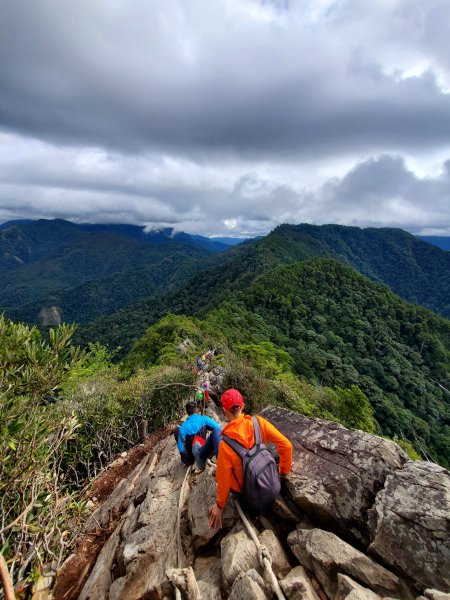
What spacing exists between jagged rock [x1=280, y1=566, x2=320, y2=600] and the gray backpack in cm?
95

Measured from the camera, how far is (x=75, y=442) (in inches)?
458

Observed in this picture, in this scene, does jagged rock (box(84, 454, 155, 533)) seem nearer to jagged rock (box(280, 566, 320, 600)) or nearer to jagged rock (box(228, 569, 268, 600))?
jagged rock (box(228, 569, 268, 600))

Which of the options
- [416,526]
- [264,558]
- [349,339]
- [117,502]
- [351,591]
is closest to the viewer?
[351,591]

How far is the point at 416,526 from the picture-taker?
3.86 metres

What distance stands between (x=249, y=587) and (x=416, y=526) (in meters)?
2.23

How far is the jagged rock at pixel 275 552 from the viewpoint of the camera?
4.30m

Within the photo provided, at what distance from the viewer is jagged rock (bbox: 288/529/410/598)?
3.65m

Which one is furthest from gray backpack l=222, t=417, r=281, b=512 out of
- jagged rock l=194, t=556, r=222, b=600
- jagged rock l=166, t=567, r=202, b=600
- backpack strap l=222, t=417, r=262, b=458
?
jagged rock l=166, t=567, r=202, b=600

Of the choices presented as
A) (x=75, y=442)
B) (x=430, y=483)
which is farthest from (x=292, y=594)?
(x=75, y=442)

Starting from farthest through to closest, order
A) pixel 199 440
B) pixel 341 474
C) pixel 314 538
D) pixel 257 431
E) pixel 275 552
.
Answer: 1. pixel 199 440
2. pixel 341 474
3. pixel 257 431
4. pixel 275 552
5. pixel 314 538

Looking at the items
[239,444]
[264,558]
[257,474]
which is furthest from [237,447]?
[264,558]

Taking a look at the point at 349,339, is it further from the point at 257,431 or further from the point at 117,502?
the point at 257,431

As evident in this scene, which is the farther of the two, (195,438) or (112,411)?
(112,411)

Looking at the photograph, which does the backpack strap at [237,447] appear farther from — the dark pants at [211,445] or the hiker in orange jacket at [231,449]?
the dark pants at [211,445]
